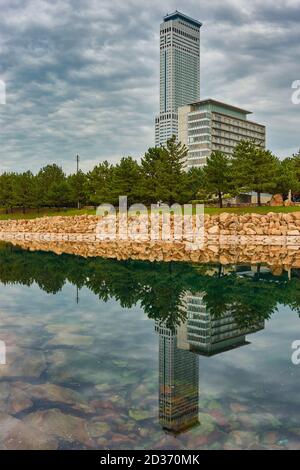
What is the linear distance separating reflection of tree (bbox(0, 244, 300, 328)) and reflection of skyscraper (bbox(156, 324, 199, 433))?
6.76 feet

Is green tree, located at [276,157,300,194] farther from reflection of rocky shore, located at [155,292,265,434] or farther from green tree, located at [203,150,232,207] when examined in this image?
reflection of rocky shore, located at [155,292,265,434]

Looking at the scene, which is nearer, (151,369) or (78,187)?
(151,369)

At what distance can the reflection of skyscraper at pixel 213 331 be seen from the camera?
7.79 meters

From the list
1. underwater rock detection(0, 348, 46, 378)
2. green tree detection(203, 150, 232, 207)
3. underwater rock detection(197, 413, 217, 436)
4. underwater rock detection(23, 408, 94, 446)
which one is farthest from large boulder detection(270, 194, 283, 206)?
underwater rock detection(23, 408, 94, 446)

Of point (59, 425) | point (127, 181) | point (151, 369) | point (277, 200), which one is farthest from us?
point (277, 200)

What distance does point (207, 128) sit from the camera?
154 metres

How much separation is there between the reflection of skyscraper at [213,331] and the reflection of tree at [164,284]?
223 mm

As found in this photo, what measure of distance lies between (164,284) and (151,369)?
831 centimetres

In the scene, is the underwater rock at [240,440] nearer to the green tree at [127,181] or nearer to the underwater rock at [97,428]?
the underwater rock at [97,428]

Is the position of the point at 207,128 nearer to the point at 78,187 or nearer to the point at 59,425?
the point at 78,187

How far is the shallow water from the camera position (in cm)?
466

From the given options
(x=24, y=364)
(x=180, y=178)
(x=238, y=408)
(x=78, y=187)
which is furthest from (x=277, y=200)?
(x=238, y=408)

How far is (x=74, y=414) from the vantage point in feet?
16.6
